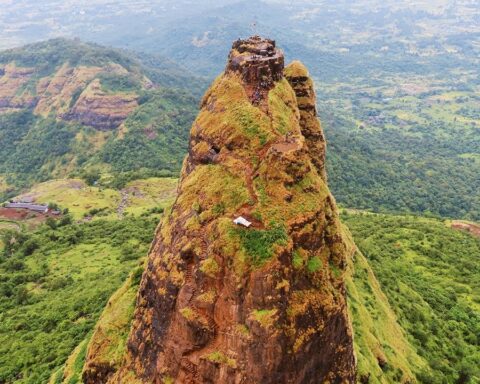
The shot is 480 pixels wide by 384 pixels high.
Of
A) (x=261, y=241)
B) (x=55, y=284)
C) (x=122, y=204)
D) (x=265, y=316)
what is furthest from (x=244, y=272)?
(x=122, y=204)

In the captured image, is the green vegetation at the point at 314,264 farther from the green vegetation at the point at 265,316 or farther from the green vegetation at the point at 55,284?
the green vegetation at the point at 55,284

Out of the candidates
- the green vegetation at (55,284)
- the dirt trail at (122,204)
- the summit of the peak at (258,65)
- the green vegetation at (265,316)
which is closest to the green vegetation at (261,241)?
the green vegetation at (265,316)

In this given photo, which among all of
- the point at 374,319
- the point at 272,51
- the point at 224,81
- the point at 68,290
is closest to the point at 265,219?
the point at 224,81

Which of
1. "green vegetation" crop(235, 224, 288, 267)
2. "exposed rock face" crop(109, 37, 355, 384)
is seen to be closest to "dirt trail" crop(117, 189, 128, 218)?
"exposed rock face" crop(109, 37, 355, 384)

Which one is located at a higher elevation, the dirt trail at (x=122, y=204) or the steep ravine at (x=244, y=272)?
the steep ravine at (x=244, y=272)

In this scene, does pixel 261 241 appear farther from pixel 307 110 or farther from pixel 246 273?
pixel 307 110

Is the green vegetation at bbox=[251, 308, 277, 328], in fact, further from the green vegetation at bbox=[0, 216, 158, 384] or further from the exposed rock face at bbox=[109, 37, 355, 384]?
the green vegetation at bbox=[0, 216, 158, 384]
